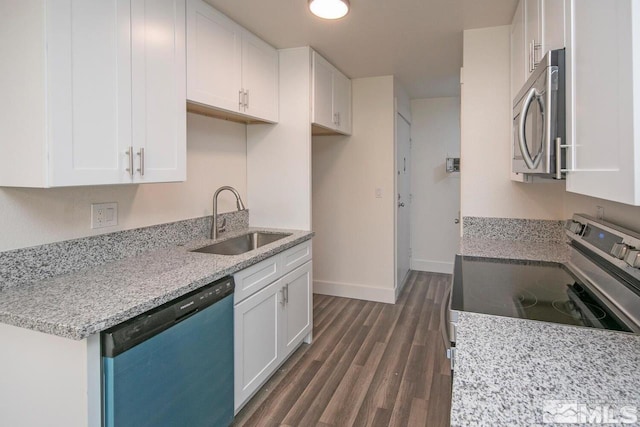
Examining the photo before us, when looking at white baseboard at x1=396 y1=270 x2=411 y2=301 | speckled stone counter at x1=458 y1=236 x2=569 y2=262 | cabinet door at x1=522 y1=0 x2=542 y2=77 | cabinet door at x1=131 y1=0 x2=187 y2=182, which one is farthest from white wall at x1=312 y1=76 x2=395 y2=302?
cabinet door at x1=131 y1=0 x2=187 y2=182

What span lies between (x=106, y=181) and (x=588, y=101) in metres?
1.64

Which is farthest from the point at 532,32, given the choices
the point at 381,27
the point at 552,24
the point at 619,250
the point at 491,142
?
the point at 381,27

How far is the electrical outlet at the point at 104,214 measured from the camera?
181 centimetres

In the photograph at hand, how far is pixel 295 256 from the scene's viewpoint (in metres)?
2.62

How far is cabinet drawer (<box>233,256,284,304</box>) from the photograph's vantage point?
1937 mm

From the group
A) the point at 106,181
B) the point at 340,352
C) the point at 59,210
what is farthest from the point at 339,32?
the point at 340,352

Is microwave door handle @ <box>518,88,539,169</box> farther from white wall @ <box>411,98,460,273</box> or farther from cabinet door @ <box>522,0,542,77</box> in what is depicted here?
white wall @ <box>411,98,460,273</box>

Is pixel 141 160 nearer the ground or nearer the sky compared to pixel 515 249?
nearer the sky

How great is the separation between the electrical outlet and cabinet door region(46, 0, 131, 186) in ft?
1.08

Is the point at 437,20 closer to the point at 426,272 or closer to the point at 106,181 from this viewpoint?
the point at 106,181

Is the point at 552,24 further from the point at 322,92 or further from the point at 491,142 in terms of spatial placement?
the point at 322,92

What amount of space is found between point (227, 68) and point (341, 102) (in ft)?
4.93

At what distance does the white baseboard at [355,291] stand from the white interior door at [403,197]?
26 cm

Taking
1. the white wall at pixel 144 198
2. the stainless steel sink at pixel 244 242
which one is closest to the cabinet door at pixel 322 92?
the white wall at pixel 144 198
